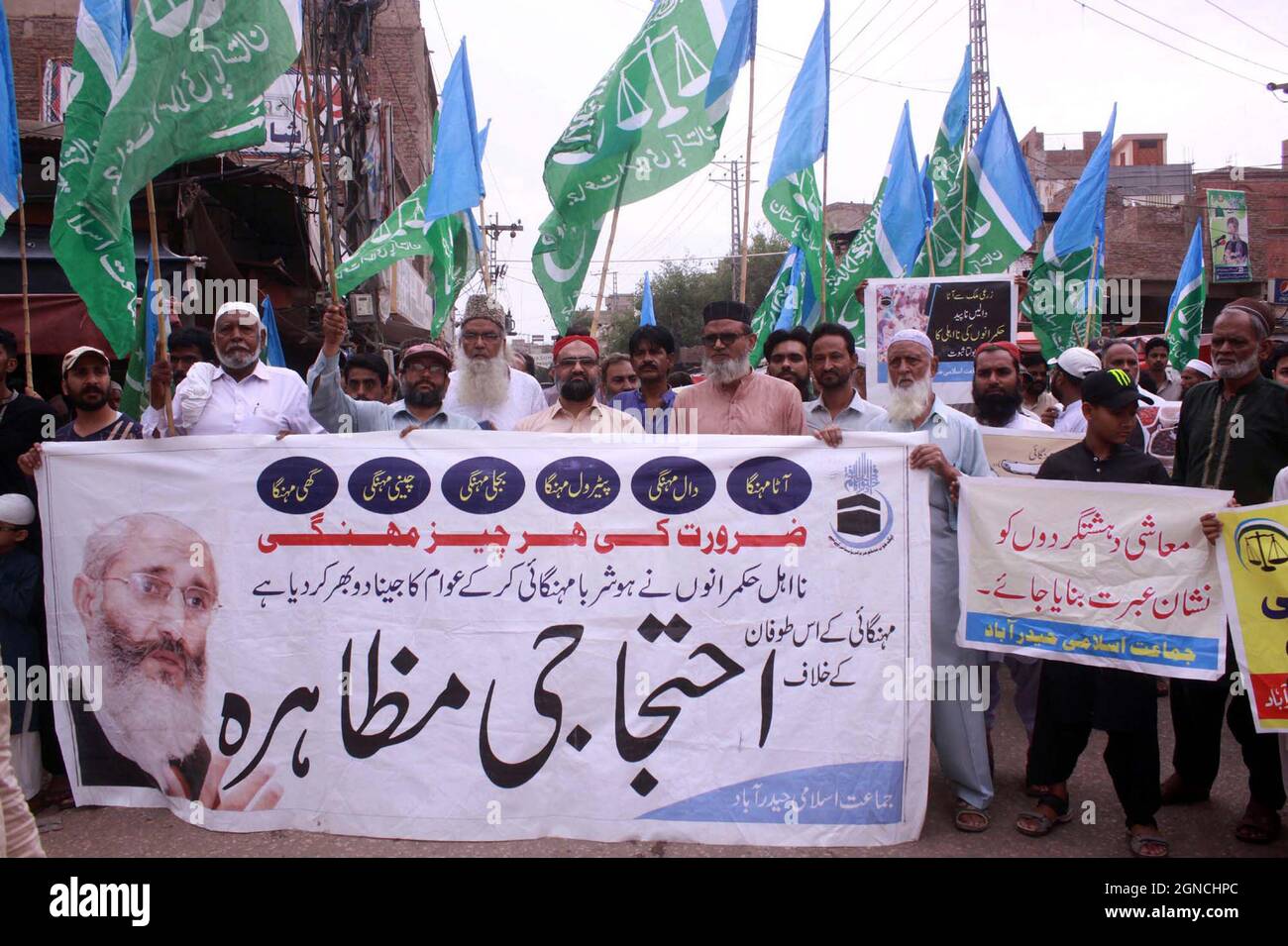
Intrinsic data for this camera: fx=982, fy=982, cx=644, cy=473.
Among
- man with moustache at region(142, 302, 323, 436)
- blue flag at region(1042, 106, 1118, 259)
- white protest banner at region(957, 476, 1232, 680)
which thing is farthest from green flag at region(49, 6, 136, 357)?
blue flag at region(1042, 106, 1118, 259)

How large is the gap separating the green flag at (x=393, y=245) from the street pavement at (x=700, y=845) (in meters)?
4.30

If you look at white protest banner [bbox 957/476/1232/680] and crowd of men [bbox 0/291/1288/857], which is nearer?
white protest banner [bbox 957/476/1232/680]

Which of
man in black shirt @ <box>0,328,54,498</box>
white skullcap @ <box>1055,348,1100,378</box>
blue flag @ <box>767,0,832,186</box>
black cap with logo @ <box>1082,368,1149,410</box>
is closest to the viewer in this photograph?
black cap with logo @ <box>1082,368,1149,410</box>

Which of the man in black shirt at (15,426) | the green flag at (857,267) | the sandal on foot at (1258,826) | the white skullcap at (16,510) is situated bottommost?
the sandal on foot at (1258,826)

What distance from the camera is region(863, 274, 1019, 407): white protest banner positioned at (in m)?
6.93

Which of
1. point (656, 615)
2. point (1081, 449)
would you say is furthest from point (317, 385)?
point (1081, 449)

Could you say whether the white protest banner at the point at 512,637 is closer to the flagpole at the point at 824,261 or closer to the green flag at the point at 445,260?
the flagpole at the point at 824,261

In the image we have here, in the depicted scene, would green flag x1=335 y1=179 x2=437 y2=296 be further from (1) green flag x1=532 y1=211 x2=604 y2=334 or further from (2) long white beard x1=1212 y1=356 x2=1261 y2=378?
(2) long white beard x1=1212 y1=356 x2=1261 y2=378

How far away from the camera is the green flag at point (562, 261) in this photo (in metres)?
5.20

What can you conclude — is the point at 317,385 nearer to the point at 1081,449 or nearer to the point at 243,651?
the point at 243,651

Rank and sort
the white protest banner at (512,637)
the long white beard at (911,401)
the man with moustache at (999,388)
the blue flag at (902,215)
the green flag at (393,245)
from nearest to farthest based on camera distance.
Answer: the white protest banner at (512,637)
the long white beard at (911,401)
the man with moustache at (999,388)
the green flag at (393,245)
the blue flag at (902,215)

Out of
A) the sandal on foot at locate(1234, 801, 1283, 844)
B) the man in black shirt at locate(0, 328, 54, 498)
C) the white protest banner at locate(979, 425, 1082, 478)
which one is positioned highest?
the man in black shirt at locate(0, 328, 54, 498)

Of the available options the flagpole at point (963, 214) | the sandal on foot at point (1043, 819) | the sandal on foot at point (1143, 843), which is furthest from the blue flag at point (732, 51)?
the flagpole at point (963, 214)

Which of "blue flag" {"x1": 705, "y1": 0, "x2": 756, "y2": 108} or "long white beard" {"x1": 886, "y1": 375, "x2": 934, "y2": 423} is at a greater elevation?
"blue flag" {"x1": 705, "y1": 0, "x2": 756, "y2": 108}
